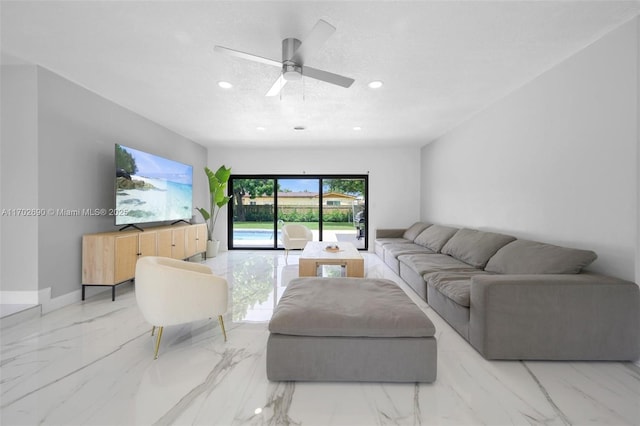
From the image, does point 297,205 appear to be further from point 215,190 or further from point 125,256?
point 125,256

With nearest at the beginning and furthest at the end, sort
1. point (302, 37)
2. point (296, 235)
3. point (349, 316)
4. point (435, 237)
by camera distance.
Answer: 1. point (349, 316)
2. point (302, 37)
3. point (435, 237)
4. point (296, 235)

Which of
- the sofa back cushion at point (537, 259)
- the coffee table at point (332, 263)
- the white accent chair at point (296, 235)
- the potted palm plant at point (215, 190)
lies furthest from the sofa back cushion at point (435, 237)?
the potted palm plant at point (215, 190)

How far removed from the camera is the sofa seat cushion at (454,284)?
7.64 ft

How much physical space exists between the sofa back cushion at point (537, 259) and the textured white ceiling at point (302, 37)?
1.74 m

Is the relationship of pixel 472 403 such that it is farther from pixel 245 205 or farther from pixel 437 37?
pixel 245 205

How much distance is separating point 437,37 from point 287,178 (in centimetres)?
488

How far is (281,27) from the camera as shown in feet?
7.05

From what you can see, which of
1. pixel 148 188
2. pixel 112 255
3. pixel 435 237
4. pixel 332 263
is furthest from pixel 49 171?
pixel 435 237

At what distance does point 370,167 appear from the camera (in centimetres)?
669

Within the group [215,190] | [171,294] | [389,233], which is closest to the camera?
[171,294]

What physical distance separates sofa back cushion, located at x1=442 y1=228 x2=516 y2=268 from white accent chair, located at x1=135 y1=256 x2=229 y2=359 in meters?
2.88

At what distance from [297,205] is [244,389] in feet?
17.3

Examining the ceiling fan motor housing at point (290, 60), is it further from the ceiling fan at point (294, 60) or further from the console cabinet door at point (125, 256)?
the console cabinet door at point (125, 256)

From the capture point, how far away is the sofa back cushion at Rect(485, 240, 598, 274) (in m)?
2.26
